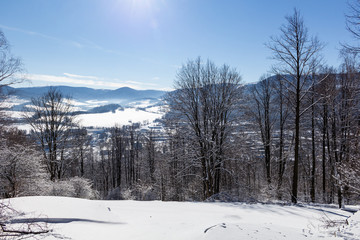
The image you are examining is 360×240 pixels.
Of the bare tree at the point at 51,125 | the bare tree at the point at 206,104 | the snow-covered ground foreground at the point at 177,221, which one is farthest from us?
the bare tree at the point at 51,125

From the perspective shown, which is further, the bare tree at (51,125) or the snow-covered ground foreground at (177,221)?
the bare tree at (51,125)

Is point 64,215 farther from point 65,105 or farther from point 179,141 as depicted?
point 65,105

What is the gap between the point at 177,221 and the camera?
20.8ft

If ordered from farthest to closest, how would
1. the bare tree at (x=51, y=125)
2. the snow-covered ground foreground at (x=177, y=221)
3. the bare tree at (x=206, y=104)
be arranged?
the bare tree at (x=51, y=125) → the bare tree at (x=206, y=104) → the snow-covered ground foreground at (x=177, y=221)

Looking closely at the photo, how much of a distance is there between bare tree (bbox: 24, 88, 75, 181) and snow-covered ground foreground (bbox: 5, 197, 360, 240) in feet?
51.0

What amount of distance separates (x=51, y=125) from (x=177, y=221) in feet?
64.4

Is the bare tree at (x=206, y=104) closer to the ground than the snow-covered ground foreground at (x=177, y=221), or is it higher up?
higher up

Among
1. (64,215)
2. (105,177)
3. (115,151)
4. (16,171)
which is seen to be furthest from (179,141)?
(105,177)

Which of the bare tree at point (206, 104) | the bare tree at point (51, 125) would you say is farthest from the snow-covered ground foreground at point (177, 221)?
the bare tree at point (51, 125)

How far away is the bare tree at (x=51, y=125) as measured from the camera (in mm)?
20031

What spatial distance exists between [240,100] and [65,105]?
1942 cm

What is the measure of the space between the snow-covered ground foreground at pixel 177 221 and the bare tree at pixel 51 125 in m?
15.6

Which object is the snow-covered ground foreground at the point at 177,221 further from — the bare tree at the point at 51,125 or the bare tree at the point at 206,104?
the bare tree at the point at 51,125

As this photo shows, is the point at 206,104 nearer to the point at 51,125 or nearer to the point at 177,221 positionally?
the point at 177,221
